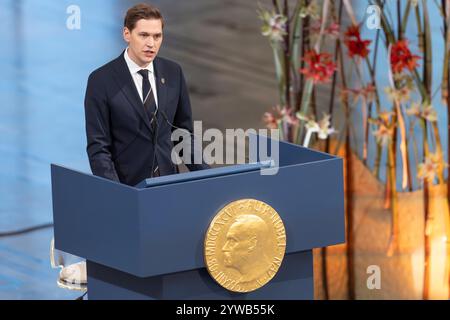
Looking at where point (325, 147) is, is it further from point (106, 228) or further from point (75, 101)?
point (106, 228)

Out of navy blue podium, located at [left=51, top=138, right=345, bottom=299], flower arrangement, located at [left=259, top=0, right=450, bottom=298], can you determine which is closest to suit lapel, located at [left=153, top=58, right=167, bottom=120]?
navy blue podium, located at [left=51, top=138, right=345, bottom=299]

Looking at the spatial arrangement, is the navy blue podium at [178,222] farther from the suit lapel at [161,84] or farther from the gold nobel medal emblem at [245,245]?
the suit lapel at [161,84]

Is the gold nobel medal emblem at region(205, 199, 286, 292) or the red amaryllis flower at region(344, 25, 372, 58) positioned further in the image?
the red amaryllis flower at region(344, 25, 372, 58)

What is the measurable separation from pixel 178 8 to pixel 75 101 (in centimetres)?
72

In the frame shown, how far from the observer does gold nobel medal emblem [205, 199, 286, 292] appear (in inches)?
146

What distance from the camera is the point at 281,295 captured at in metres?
3.93

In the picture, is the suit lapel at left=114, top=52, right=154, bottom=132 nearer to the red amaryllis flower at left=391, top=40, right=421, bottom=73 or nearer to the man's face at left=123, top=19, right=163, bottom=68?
the man's face at left=123, top=19, right=163, bottom=68

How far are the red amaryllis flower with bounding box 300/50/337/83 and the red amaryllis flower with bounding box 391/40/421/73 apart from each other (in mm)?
316

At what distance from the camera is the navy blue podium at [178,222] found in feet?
11.9

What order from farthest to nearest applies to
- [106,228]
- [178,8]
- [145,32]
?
[178,8]
[145,32]
[106,228]

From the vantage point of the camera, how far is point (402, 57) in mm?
5922
